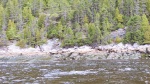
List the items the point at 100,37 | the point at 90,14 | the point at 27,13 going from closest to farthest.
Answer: the point at 100,37
the point at 90,14
the point at 27,13

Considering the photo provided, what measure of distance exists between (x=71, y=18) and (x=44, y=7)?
26.2 metres

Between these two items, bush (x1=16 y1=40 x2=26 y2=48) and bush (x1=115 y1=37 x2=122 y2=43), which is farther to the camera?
bush (x1=16 y1=40 x2=26 y2=48)

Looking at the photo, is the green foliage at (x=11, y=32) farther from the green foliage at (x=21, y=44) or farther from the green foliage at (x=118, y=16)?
the green foliage at (x=118, y=16)

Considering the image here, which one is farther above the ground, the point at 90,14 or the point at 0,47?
the point at 90,14

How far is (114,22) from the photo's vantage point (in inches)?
4493

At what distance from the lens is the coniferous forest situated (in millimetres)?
99688

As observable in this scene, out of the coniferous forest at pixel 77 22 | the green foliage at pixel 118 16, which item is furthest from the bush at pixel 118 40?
the green foliage at pixel 118 16

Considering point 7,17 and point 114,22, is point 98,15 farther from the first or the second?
point 7,17

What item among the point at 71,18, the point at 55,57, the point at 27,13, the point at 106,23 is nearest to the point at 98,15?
the point at 106,23

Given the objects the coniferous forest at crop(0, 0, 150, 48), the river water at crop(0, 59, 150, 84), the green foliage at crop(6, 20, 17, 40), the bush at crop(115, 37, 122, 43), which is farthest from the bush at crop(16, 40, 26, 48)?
the river water at crop(0, 59, 150, 84)

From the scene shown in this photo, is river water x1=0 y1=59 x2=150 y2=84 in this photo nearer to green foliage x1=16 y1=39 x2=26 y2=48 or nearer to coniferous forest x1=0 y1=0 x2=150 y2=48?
coniferous forest x1=0 y1=0 x2=150 y2=48

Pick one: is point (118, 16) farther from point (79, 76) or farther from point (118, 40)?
point (79, 76)

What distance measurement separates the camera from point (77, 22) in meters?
121

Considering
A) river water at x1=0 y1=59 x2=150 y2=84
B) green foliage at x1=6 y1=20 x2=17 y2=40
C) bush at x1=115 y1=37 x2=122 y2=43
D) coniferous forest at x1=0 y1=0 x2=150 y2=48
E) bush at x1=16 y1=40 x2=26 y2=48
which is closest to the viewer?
river water at x1=0 y1=59 x2=150 y2=84
